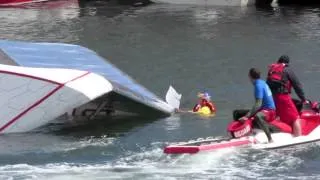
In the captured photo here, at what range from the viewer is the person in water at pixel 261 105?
13.8 m

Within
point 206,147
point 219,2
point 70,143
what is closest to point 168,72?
point 70,143

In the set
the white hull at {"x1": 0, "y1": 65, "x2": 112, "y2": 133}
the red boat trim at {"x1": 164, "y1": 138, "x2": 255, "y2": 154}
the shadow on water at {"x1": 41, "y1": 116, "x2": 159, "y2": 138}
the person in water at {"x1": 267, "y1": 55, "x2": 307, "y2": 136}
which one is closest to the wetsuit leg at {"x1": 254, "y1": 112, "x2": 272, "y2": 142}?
the red boat trim at {"x1": 164, "y1": 138, "x2": 255, "y2": 154}

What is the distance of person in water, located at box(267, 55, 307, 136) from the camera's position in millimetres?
14055

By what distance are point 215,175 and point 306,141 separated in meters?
2.55

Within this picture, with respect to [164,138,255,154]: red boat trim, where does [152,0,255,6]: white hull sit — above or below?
below

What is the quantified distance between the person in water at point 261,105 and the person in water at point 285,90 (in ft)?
0.88

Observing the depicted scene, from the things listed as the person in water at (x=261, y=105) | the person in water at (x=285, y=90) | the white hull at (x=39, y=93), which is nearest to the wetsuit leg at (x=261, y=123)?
Result: the person in water at (x=261, y=105)

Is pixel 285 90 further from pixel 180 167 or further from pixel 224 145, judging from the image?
pixel 180 167

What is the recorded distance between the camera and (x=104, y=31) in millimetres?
37750

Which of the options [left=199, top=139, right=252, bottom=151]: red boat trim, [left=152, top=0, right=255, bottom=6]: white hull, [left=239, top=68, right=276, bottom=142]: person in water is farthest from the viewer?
[left=152, top=0, right=255, bottom=6]: white hull

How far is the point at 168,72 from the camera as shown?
24766mm

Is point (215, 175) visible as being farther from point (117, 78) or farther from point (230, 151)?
point (117, 78)

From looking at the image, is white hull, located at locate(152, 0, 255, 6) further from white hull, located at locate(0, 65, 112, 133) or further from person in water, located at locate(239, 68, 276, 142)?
person in water, located at locate(239, 68, 276, 142)

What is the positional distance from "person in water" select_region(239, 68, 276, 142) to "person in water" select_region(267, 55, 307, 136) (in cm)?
27
